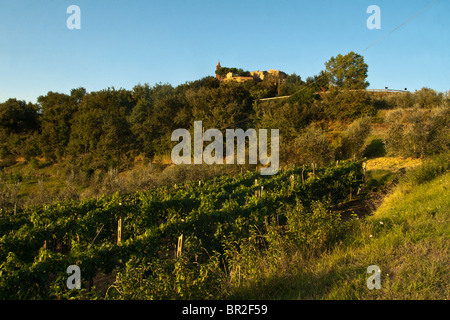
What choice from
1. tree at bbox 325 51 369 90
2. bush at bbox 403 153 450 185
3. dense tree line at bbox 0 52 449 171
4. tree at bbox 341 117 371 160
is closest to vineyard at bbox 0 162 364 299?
bush at bbox 403 153 450 185

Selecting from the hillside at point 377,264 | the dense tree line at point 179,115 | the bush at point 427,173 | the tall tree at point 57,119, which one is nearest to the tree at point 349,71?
the dense tree line at point 179,115

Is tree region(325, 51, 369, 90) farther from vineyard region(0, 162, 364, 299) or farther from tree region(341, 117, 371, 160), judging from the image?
vineyard region(0, 162, 364, 299)

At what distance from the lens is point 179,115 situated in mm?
31422

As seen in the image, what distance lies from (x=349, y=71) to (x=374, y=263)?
3631cm

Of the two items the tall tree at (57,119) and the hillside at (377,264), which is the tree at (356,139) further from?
the tall tree at (57,119)

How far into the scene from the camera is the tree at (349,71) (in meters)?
33.5

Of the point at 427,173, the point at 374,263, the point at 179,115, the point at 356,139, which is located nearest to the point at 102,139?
the point at 179,115

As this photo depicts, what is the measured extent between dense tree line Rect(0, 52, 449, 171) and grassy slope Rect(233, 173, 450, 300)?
45.8 ft

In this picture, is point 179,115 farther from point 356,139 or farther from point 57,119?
point 57,119

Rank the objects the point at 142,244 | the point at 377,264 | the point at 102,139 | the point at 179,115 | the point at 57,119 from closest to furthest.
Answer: the point at 377,264, the point at 142,244, the point at 102,139, the point at 179,115, the point at 57,119

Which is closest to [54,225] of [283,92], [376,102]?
[376,102]

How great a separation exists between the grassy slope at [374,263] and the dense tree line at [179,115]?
45.8 ft

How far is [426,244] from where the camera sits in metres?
4.14

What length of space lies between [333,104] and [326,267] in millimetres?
27238
